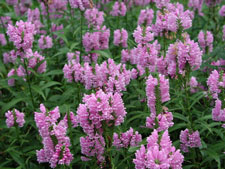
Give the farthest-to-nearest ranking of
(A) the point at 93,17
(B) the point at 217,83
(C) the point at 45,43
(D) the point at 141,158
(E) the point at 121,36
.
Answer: (A) the point at 93,17 < (C) the point at 45,43 < (E) the point at 121,36 < (B) the point at 217,83 < (D) the point at 141,158

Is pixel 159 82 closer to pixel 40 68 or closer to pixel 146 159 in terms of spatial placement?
pixel 146 159

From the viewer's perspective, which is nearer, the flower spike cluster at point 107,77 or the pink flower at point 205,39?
the flower spike cluster at point 107,77

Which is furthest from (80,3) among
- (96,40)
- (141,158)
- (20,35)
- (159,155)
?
(159,155)

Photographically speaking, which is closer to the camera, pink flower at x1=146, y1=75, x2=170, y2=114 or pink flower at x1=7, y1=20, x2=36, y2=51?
pink flower at x1=146, y1=75, x2=170, y2=114

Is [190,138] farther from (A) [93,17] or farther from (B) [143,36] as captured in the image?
(A) [93,17]

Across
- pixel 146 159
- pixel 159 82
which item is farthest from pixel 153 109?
pixel 146 159

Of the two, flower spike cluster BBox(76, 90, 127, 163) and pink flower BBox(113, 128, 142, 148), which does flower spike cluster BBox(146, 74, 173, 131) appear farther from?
flower spike cluster BBox(76, 90, 127, 163)

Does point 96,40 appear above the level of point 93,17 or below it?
below

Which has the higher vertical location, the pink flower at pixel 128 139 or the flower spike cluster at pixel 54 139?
the flower spike cluster at pixel 54 139

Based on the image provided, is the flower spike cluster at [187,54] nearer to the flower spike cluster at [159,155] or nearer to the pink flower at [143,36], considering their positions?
the pink flower at [143,36]

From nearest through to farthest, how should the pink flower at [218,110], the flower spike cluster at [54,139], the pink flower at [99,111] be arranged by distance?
the pink flower at [99,111] → the flower spike cluster at [54,139] → the pink flower at [218,110]

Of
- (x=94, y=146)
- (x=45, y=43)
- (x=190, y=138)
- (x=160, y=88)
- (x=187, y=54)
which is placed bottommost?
(x=190, y=138)

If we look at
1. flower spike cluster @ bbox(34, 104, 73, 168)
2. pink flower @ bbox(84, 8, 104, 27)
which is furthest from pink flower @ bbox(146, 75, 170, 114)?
pink flower @ bbox(84, 8, 104, 27)

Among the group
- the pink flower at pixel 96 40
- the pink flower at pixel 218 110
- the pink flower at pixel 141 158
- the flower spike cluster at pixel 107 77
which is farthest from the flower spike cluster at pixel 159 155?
the pink flower at pixel 96 40
